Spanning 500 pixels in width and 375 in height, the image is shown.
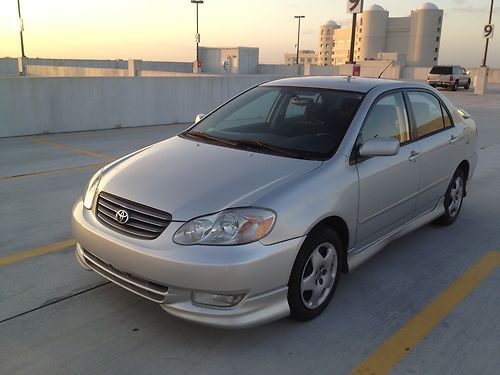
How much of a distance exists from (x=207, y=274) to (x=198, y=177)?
30.2 inches

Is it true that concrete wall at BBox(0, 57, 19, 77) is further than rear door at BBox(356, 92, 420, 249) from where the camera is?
Yes

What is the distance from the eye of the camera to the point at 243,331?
311 cm

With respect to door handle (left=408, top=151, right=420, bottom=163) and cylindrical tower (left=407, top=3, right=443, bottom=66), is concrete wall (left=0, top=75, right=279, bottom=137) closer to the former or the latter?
door handle (left=408, top=151, right=420, bottom=163)

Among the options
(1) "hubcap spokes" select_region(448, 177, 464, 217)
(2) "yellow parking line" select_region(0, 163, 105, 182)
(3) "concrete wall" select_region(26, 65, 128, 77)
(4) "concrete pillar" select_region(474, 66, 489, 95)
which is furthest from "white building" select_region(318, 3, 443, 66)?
(1) "hubcap spokes" select_region(448, 177, 464, 217)

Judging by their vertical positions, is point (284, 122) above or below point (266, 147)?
above

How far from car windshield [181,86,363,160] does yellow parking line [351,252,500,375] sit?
131 cm

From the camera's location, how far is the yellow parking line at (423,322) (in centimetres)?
280

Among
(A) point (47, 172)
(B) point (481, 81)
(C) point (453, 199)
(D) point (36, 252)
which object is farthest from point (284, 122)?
(B) point (481, 81)

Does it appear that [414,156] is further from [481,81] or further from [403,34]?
[403,34]

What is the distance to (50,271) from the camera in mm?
3885

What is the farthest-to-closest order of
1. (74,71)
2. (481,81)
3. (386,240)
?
(74,71), (481,81), (386,240)

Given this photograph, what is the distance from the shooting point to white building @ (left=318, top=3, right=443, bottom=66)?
8762 cm

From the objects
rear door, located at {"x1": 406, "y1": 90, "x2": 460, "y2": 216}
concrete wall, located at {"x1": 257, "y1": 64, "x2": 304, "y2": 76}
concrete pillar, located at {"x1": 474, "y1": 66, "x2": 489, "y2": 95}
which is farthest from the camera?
concrete wall, located at {"x1": 257, "y1": 64, "x2": 304, "y2": 76}

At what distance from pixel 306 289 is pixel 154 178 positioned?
1.25 meters
